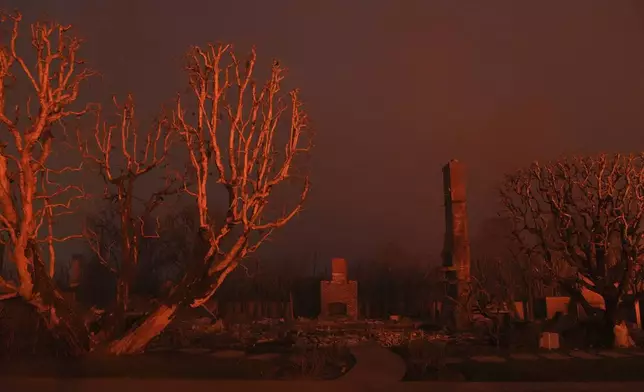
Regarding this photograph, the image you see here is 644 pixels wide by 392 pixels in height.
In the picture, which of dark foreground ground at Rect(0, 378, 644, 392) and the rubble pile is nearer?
dark foreground ground at Rect(0, 378, 644, 392)

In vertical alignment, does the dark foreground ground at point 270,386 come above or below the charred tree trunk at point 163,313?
below

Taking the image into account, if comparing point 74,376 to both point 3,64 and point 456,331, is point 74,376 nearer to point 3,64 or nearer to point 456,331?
point 3,64

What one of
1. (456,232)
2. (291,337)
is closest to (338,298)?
(456,232)

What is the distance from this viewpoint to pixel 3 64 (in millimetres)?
16234

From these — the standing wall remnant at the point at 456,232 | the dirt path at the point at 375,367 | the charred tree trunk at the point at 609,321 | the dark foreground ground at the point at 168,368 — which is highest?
the standing wall remnant at the point at 456,232

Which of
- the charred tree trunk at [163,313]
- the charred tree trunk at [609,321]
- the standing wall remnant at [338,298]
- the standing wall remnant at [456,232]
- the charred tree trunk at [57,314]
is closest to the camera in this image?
the charred tree trunk at [57,314]

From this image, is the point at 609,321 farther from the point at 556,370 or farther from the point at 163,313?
the point at 163,313

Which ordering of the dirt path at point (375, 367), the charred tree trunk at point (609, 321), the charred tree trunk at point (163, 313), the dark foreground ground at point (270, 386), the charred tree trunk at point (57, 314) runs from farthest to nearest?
the charred tree trunk at point (609, 321) → the charred tree trunk at point (163, 313) → the charred tree trunk at point (57, 314) → the dirt path at point (375, 367) → the dark foreground ground at point (270, 386)

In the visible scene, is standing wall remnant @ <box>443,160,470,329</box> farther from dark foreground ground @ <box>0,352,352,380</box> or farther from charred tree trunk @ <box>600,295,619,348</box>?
dark foreground ground @ <box>0,352,352,380</box>

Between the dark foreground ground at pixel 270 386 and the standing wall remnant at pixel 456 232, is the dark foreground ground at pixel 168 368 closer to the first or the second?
the dark foreground ground at pixel 270 386

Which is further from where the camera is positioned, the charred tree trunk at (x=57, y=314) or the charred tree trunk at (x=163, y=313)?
the charred tree trunk at (x=163, y=313)

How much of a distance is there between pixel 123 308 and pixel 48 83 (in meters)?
6.58

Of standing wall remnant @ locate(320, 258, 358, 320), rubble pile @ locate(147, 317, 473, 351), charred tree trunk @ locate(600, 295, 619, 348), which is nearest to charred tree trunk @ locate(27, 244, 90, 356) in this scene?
rubble pile @ locate(147, 317, 473, 351)

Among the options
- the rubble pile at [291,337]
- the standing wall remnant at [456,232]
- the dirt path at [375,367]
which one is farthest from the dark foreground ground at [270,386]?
the standing wall remnant at [456,232]
